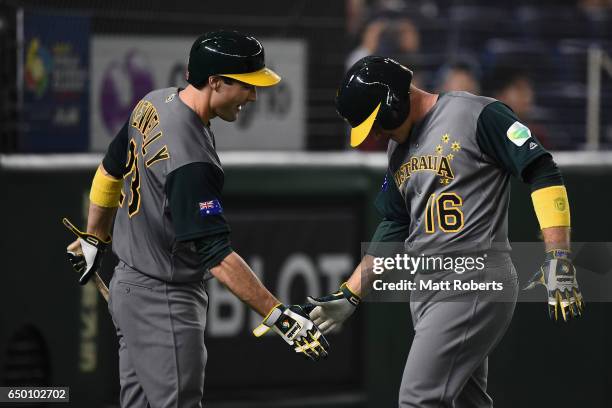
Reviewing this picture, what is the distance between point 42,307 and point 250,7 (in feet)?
7.74

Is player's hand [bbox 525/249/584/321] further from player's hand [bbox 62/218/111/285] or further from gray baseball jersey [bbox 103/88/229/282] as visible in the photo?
player's hand [bbox 62/218/111/285]

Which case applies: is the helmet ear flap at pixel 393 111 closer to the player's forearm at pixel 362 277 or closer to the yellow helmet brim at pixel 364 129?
the yellow helmet brim at pixel 364 129

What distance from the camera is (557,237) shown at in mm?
4809

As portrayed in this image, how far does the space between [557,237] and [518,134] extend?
1.46ft

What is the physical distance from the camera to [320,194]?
7789 mm

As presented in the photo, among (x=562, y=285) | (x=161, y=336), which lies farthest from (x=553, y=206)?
(x=161, y=336)

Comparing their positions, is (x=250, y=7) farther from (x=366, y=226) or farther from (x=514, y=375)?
(x=514, y=375)

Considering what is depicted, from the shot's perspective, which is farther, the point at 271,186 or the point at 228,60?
the point at 271,186

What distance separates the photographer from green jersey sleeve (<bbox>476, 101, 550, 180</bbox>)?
4789mm

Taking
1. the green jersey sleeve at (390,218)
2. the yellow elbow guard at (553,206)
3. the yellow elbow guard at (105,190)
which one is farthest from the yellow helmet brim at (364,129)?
the yellow elbow guard at (105,190)

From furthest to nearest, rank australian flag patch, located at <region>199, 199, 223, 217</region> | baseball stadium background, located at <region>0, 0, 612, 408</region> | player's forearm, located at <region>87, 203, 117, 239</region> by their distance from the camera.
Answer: baseball stadium background, located at <region>0, 0, 612, 408</region> → player's forearm, located at <region>87, 203, 117, 239</region> → australian flag patch, located at <region>199, 199, 223, 217</region>

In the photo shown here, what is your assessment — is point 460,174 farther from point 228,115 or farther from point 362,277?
point 228,115

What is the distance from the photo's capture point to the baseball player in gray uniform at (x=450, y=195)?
4.95m

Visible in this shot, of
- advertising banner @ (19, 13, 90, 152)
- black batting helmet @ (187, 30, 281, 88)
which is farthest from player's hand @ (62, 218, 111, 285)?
advertising banner @ (19, 13, 90, 152)
